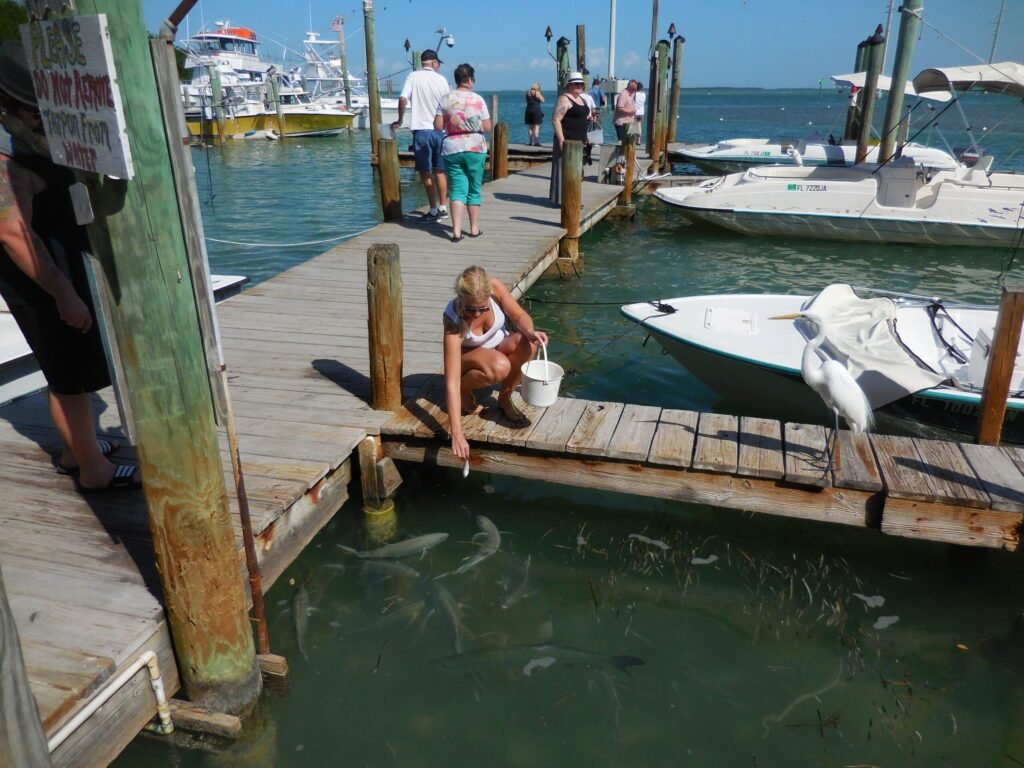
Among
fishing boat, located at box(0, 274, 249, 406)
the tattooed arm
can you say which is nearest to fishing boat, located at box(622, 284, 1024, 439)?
fishing boat, located at box(0, 274, 249, 406)

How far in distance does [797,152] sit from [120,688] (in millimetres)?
15862

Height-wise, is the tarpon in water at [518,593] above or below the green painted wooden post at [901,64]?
below

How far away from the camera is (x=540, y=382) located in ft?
14.0

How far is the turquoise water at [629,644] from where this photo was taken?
3348 mm

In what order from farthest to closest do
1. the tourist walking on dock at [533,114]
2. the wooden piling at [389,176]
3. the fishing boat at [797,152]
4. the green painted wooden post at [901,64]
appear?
1. the tourist walking on dock at [533,114]
2. the fishing boat at [797,152]
3. the green painted wooden post at [901,64]
4. the wooden piling at [389,176]

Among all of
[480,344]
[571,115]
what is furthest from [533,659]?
[571,115]

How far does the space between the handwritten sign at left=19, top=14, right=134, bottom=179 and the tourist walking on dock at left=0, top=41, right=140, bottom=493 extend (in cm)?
56

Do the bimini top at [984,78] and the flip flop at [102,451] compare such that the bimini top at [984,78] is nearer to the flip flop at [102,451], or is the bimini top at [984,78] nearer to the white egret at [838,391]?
the white egret at [838,391]

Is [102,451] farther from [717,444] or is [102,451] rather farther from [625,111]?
[625,111]

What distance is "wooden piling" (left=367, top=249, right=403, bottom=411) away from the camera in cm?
454

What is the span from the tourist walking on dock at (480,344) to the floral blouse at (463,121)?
3962 mm

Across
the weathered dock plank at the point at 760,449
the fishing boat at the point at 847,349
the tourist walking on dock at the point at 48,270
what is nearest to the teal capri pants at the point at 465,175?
the fishing boat at the point at 847,349

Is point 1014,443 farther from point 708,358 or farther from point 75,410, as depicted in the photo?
point 75,410

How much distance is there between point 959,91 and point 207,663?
13194 mm
